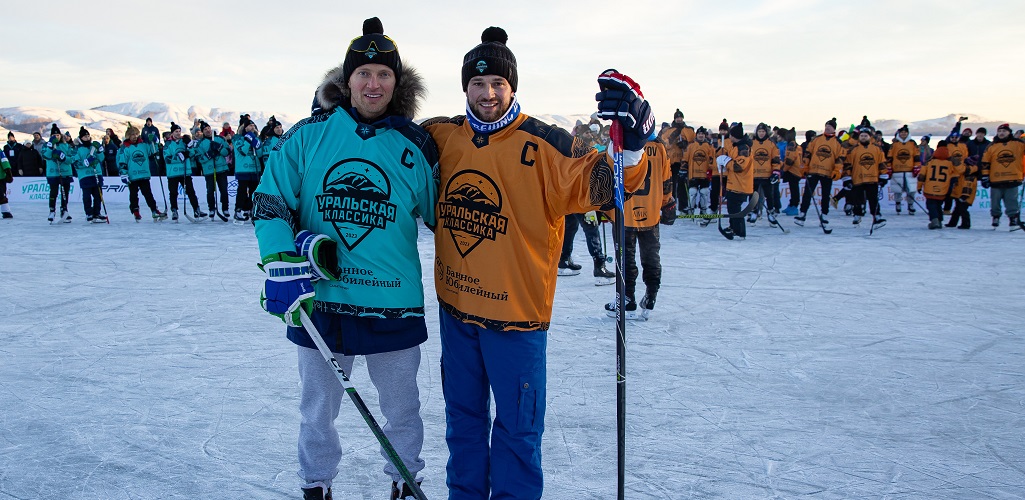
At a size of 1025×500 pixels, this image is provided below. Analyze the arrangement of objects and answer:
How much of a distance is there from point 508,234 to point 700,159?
484 inches

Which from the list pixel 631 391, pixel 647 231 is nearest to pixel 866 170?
pixel 647 231

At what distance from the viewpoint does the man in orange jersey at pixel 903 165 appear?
14.1 metres

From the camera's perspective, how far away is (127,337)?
496 centimetres

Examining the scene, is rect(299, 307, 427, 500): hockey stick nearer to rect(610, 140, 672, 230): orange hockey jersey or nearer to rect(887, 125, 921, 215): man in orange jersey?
rect(610, 140, 672, 230): orange hockey jersey

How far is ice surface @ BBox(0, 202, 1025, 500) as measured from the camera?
9.39 ft

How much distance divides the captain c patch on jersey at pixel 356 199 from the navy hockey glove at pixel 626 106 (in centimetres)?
78

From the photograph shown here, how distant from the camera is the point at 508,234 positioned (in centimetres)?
234

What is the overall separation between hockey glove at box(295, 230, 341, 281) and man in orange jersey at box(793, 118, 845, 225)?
11.8 meters

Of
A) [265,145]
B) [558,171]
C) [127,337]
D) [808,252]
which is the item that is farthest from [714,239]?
[558,171]

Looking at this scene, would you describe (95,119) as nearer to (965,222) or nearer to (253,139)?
(253,139)

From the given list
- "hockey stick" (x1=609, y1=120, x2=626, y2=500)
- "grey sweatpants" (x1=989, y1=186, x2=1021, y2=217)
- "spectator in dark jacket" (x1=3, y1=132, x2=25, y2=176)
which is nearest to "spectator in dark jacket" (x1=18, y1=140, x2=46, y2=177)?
"spectator in dark jacket" (x1=3, y1=132, x2=25, y2=176)

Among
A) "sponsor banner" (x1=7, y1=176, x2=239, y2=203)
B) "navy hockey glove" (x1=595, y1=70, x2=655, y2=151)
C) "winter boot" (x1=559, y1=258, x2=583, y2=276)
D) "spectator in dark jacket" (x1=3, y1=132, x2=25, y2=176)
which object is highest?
"spectator in dark jacket" (x1=3, y1=132, x2=25, y2=176)

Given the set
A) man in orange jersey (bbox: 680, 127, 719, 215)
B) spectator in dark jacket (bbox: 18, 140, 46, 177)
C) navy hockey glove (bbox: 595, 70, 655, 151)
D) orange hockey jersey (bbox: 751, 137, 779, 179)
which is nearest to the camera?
navy hockey glove (bbox: 595, 70, 655, 151)

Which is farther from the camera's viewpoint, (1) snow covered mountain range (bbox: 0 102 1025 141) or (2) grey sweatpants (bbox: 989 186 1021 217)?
(1) snow covered mountain range (bbox: 0 102 1025 141)
